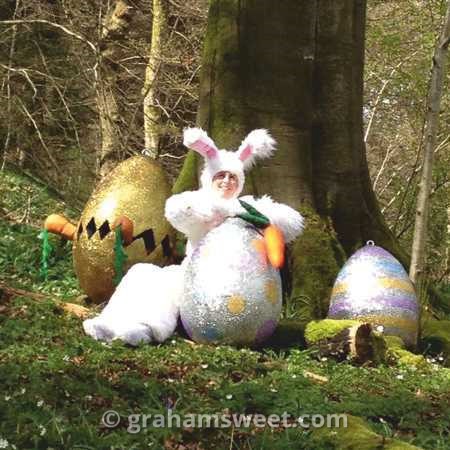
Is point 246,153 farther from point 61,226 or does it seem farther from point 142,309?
point 61,226

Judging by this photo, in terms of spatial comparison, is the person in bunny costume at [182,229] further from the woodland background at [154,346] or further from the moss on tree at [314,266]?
the moss on tree at [314,266]

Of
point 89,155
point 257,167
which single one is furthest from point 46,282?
point 89,155

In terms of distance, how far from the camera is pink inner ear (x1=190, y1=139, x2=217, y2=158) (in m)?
5.30

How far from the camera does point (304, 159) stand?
6.46m

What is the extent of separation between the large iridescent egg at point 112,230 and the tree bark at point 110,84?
5313 mm

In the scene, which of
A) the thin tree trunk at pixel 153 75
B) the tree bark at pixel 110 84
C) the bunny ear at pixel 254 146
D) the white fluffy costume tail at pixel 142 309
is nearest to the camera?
the white fluffy costume tail at pixel 142 309

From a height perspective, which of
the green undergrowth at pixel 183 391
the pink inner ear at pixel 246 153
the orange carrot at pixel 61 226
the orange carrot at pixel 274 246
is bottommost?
the green undergrowth at pixel 183 391

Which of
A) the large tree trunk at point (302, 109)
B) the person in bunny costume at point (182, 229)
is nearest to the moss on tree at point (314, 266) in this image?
the large tree trunk at point (302, 109)

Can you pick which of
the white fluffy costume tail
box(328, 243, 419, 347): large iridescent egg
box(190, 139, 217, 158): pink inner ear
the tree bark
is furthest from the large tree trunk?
the tree bark

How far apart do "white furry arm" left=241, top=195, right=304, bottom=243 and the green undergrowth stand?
758 millimetres

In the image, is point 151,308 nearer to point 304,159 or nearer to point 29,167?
point 304,159

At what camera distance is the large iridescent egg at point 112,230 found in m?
5.88

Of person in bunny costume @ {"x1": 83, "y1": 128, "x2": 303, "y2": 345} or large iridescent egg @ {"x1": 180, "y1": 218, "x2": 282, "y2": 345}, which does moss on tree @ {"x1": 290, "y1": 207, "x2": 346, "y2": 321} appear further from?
large iridescent egg @ {"x1": 180, "y1": 218, "x2": 282, "y2": 345}

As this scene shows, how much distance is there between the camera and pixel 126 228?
19.0ft
